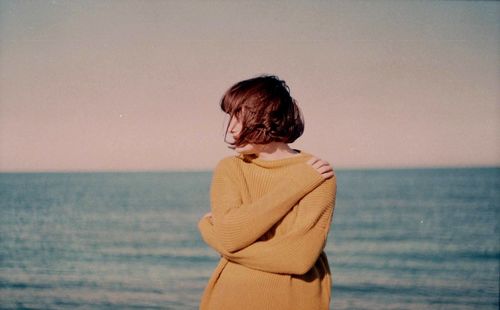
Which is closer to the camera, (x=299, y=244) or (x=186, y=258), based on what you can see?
(x=299, y=244)

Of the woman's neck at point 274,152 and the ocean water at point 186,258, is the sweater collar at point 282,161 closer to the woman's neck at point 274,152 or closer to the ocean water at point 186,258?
the woman's neck at point 274,152

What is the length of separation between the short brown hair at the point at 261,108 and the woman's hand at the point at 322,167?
13 centimetres

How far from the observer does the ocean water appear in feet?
34.3

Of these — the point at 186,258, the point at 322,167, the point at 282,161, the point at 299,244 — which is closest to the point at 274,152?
the point at 282,161

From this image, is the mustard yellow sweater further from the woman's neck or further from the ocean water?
the ocean water

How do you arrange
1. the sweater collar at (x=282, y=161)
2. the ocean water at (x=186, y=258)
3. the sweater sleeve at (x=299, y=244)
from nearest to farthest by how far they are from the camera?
the sweater sleeve at (x=299, y=244)
the sweater collar at (x=282, y=161)
the ocean water at (x=186, y=258)

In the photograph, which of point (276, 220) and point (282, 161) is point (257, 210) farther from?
point (282, 161)

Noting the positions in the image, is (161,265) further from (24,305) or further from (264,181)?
(264,181)

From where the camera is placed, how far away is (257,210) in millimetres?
1963

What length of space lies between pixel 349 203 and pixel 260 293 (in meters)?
32.5

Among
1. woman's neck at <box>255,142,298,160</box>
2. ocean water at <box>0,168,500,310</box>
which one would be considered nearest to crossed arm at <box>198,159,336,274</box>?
woman's neck at <box>255,142,298,160</box>

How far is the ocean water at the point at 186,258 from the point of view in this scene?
10.5 meters

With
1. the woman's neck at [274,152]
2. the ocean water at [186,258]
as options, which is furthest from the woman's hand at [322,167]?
the ocean water at [186,258]

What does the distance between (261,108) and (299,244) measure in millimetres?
445
